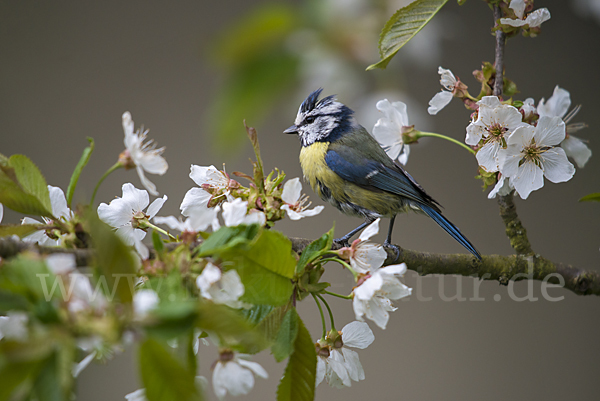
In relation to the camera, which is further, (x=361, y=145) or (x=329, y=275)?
(x=329, y=275)

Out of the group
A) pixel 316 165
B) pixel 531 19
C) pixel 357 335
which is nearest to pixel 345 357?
pixel 357 335

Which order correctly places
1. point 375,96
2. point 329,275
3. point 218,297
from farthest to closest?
point 329,275
point 375,96
point 218,297

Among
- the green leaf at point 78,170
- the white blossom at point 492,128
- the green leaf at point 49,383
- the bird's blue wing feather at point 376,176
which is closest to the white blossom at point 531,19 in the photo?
the white blossom at point 492,128

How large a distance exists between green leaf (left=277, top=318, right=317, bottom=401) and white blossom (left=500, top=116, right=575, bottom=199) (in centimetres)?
35

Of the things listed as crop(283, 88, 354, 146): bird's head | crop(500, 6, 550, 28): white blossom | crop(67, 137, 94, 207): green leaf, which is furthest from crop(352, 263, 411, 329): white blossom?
crop(283, 88, 354, 146): bird's head

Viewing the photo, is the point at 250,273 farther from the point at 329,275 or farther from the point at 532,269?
the point at 329,275

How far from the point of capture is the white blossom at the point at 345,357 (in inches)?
20.6

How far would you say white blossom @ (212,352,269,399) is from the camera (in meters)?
0.43

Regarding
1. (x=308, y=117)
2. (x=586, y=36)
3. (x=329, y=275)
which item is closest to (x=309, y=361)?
(x=308, y=117)

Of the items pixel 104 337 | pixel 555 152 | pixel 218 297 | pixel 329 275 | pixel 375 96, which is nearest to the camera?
pixel 104 337

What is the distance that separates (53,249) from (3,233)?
0.08m

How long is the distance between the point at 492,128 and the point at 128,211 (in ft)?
1.52

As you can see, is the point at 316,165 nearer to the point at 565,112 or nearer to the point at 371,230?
the point at 565,112

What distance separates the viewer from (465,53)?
2127mm
